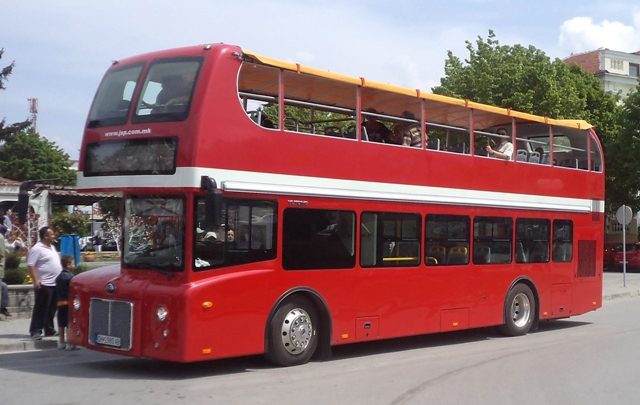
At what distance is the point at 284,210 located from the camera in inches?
403

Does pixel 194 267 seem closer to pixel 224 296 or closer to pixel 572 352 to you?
pixel 224 296

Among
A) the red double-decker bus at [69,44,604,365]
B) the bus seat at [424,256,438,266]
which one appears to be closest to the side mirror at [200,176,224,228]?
the red double-decker bus at [69,44,604,365]

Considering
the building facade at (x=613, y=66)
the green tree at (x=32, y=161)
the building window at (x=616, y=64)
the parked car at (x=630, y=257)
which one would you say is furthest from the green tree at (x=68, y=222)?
the building window at (x=616, y=64)

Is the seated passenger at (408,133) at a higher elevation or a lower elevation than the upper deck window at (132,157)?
higher

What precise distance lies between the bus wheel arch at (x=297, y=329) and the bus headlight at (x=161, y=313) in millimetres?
1432

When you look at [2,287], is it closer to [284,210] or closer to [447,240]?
[284,210]

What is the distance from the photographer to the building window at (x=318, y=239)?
10297mm

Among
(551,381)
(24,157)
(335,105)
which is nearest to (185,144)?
(335,105)

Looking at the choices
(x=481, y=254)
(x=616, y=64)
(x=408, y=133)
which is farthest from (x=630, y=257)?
(x=616, y=64)

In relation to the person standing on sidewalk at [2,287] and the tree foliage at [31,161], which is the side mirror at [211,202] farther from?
the tree foliage at [31,161]

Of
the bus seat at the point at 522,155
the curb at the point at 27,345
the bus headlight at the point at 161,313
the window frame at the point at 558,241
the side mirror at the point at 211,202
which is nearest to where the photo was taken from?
the side mirror at the point at 211,202

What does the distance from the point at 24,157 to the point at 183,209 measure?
58.1 meters

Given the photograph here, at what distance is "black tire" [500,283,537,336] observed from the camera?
46.7 ft

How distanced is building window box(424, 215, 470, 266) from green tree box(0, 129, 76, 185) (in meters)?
51.2
